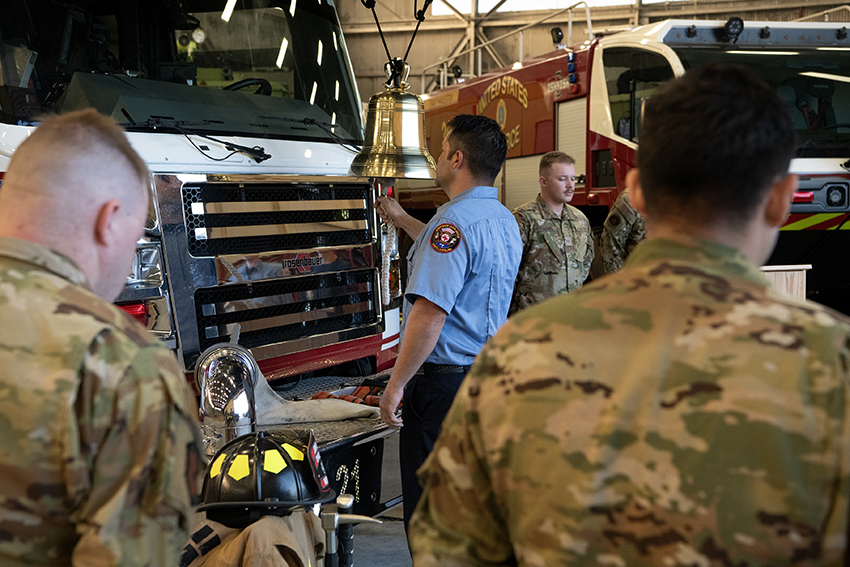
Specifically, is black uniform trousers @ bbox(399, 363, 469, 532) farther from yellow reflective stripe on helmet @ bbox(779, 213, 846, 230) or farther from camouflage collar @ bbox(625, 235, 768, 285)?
yellow reflective stripe on helmet @ bbox(779, 213, 846, 230)

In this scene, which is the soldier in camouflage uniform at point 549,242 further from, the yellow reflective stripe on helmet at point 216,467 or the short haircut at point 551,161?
the yellow reflective stripe on helmet at point 216,467

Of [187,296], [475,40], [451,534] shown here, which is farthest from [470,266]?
[475,40]

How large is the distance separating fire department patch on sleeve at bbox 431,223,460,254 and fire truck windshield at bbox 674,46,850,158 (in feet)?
15.6

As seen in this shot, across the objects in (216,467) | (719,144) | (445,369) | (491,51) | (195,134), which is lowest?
(216,467)

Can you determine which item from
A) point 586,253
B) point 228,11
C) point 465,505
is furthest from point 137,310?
point 586,253

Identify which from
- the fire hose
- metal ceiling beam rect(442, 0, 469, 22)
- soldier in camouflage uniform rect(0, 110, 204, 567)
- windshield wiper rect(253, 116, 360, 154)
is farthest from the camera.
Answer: metal ceiling beam rect(442, 0, 469, 22)

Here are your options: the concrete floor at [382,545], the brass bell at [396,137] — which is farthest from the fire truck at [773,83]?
the concrete floor at [382,545]

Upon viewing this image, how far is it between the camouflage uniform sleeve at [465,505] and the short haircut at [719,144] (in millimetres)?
337

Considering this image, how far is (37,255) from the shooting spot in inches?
50.2

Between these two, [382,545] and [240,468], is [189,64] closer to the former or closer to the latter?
[240,468]

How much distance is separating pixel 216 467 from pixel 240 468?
10 centimetres

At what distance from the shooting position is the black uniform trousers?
288cm

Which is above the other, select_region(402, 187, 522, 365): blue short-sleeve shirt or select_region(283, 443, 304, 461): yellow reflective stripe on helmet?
select_region(402, 187, 522, 365): blue short-sleeve shirt

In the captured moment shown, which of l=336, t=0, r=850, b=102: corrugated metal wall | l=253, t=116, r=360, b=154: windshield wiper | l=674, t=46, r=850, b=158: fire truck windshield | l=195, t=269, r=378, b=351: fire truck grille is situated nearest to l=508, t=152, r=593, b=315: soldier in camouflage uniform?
l=195, t=269, r=378, b=351: fire truck grille
